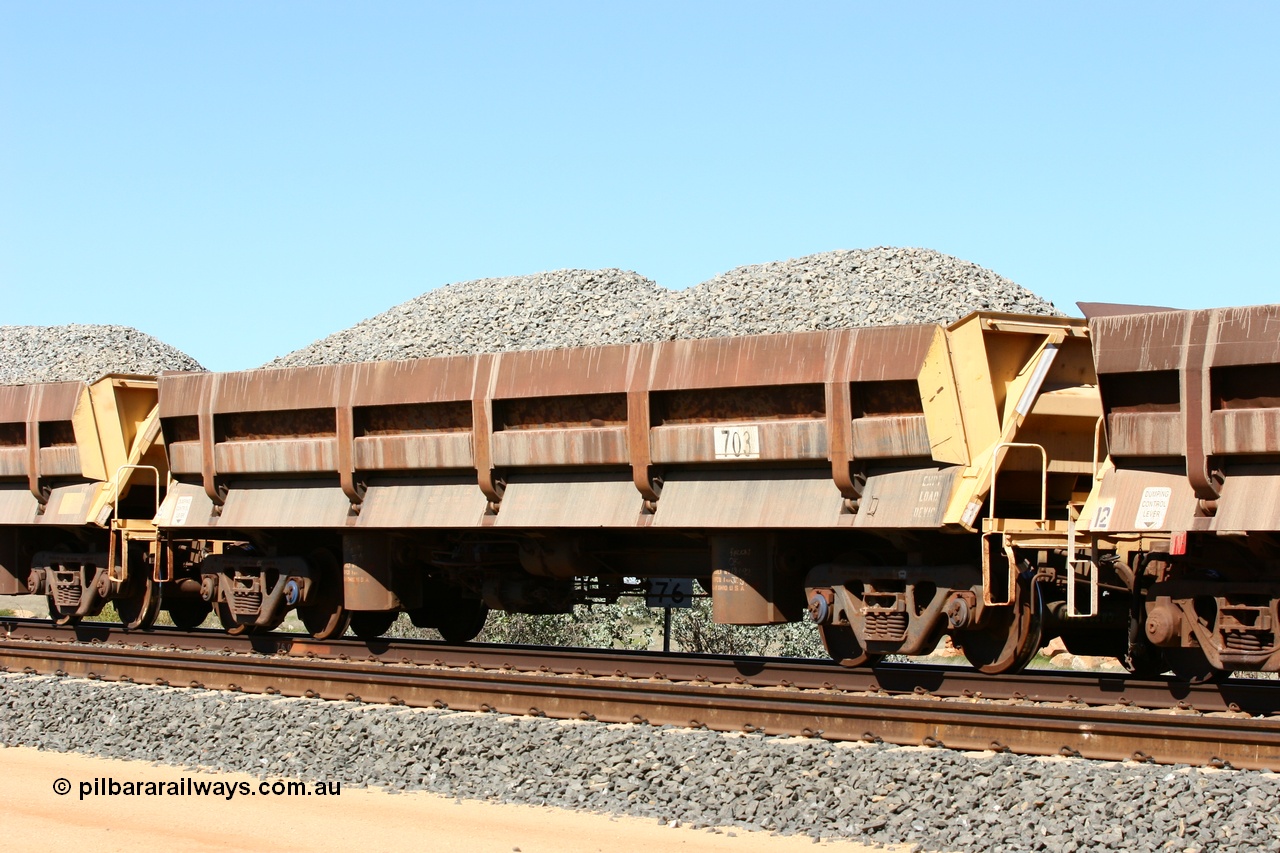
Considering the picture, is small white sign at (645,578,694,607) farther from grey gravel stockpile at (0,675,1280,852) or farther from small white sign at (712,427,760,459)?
grey gravel stockpile at (0,675,1280,852)

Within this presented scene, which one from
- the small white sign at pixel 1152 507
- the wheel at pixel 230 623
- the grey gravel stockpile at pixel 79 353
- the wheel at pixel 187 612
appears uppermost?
the grey gravel stockpile at pixel 79 353

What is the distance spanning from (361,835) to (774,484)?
4854 mm

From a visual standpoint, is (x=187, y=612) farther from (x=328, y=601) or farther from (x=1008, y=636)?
(x=1008, y=636)

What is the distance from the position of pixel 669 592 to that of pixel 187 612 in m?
7.27

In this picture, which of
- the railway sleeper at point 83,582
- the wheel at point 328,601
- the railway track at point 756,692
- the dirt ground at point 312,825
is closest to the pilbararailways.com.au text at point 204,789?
the dirt ground at point 312,825

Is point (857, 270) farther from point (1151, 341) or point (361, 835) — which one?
point (361, 835)

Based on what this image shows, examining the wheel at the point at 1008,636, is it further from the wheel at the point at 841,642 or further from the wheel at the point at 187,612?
the wheel at the point at 187,612

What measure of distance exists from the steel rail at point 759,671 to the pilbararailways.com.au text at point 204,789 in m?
3.59

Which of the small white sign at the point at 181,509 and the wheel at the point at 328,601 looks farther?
the small white sign at the point at 181,509

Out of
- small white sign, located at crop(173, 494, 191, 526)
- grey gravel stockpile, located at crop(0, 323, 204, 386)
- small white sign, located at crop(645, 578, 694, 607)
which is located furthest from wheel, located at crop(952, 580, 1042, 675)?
grey gravel stockpile, located at crop(0, 323, 204, 386)

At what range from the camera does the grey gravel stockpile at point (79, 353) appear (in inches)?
1448

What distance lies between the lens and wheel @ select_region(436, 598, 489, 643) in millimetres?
16484

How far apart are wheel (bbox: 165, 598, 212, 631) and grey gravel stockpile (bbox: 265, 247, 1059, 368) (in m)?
7.65

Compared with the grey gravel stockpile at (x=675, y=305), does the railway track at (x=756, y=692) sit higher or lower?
lower
